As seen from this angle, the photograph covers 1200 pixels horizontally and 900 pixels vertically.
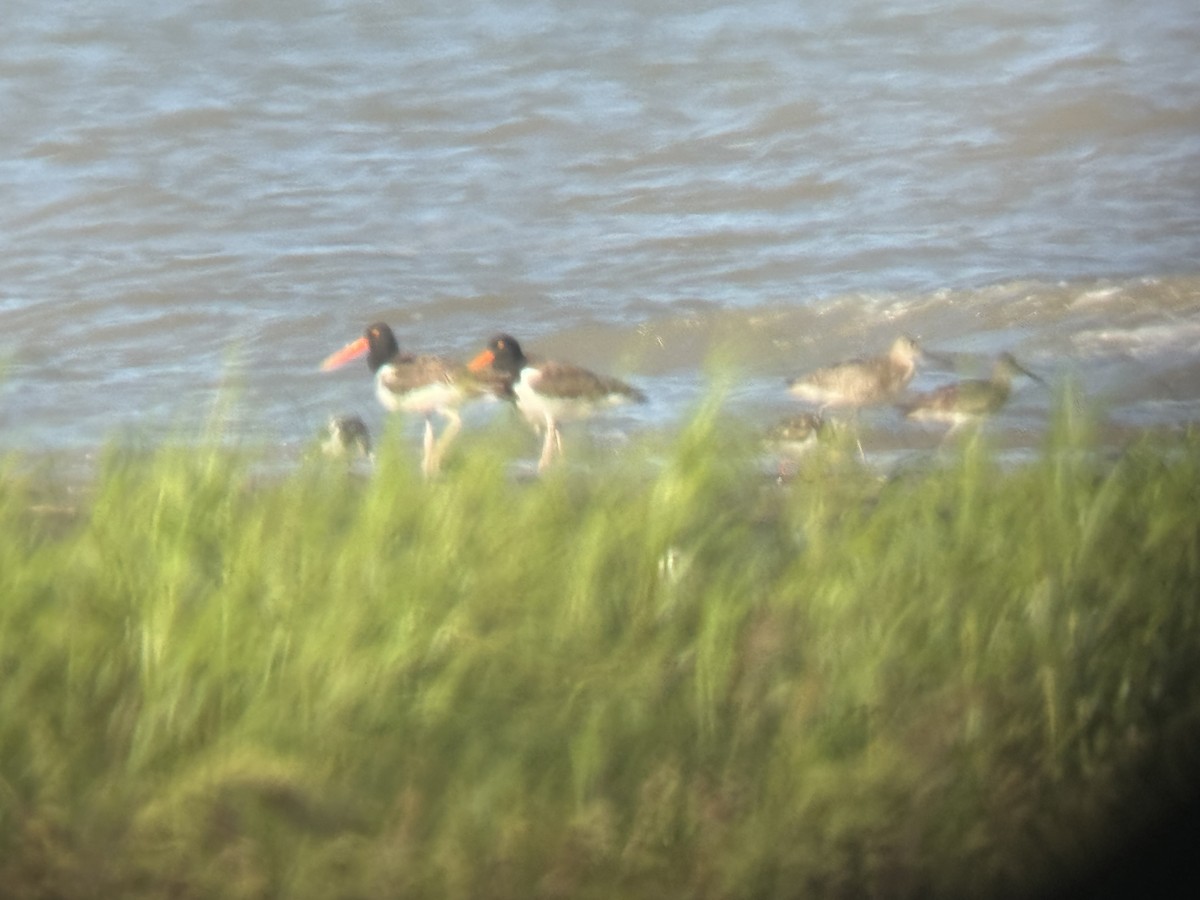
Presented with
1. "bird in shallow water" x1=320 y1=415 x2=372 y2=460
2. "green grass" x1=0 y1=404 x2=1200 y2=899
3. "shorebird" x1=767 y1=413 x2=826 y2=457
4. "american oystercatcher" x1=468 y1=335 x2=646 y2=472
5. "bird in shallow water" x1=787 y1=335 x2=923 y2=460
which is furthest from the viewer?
"bird in shallow water" x1=787 y1=335 x2=923 y2=460

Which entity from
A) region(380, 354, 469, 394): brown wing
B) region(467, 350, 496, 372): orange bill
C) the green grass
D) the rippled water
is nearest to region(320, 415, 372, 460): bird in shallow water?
the rippled water

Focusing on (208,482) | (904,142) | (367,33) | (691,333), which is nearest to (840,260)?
(691,333)

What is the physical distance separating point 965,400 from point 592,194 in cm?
700

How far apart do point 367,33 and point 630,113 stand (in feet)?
9.73

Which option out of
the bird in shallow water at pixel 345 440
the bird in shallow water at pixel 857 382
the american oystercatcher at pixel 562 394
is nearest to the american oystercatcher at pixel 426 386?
the american oystercatcher at pixel 562 394

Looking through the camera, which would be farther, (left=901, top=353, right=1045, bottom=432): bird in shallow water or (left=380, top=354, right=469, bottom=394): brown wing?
(left=380, top=354, right=469, bottom=394): brown wing

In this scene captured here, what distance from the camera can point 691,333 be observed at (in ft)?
33.5

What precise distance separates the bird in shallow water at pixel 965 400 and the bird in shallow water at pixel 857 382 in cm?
12

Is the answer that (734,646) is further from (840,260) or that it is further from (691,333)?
(840,260)

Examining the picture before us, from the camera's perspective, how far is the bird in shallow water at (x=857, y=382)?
762 centimetres

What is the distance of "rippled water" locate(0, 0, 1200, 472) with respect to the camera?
32.4ft

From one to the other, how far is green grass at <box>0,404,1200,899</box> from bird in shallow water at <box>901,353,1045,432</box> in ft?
7.37

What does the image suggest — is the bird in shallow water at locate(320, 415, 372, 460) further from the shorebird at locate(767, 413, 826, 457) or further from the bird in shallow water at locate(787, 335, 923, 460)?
the bird in shallow water at locate(787, 335, 923, 460)

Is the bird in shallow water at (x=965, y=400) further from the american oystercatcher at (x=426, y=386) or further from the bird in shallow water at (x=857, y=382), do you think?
the american oystercatcher at (x=426, y=386)
